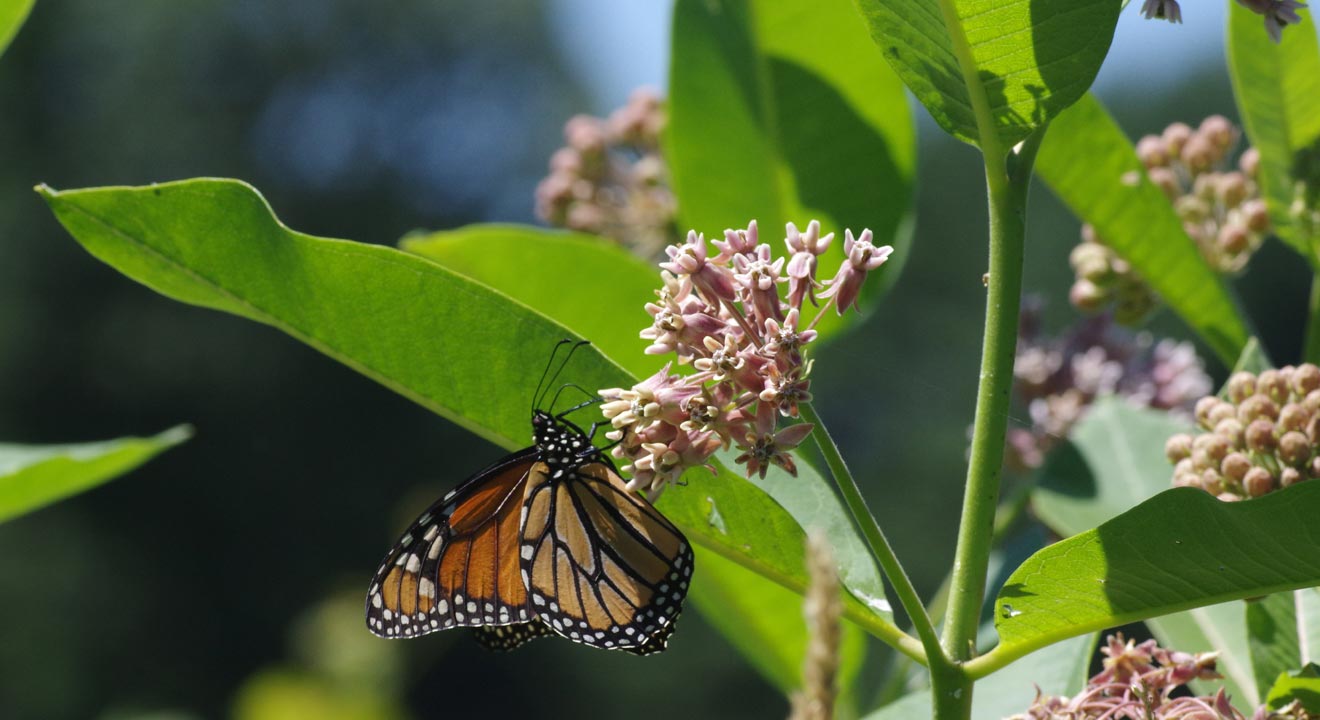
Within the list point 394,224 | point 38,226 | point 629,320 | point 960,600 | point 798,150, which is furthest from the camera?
point 394,224

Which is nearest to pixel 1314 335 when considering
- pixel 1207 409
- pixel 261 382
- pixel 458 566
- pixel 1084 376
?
pixel 1207 409

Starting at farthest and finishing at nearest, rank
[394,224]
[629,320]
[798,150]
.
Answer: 1. [394,224]
2. [798,150]
3. [629,320]

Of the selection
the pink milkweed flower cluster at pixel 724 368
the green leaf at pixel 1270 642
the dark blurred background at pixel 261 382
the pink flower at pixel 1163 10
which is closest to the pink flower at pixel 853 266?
the pink milkweed flower cluster at pixel 724 368

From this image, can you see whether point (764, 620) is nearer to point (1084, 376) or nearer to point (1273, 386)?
point (1273, 386)

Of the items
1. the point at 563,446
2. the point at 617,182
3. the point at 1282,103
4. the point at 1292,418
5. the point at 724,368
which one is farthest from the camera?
the point at 617,182

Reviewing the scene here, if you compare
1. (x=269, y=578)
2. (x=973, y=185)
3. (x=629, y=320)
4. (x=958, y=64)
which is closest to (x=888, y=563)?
(x=958, y=64)

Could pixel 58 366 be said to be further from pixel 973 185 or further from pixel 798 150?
pixel 798 150
